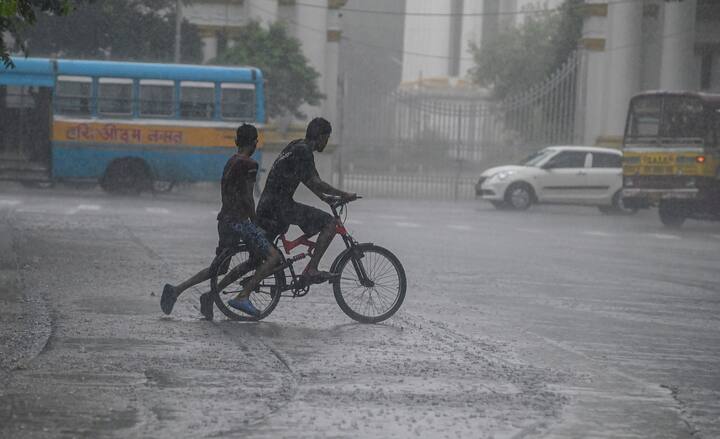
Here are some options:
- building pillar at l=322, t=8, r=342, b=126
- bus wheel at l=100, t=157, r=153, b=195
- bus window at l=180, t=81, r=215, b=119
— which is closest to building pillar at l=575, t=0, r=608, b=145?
building pillar at l=322, t=8, r=342, b=126

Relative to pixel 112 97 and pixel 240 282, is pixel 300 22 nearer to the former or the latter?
pixel 112 97

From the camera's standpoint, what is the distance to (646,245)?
77.4 ft

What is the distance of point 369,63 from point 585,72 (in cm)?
5442

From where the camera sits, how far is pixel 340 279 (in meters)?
11.3

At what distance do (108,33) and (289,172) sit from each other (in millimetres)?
29541

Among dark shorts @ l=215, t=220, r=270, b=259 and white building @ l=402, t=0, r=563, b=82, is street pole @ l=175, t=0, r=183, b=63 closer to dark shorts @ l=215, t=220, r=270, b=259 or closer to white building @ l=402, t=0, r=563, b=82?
dark shorts @ l=215, t=220, r=270, b=259

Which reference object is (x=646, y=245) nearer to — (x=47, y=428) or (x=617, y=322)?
(x=617, y=322)

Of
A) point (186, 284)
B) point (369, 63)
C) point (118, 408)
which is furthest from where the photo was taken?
point (369, 63)

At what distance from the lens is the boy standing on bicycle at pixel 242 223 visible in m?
10.9

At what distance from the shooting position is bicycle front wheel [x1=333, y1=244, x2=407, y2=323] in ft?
36.9

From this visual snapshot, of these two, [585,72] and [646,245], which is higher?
[585,72]

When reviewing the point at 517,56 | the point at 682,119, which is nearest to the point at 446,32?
the point at 517,56

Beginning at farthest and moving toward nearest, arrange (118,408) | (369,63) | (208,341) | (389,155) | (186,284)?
(369,63) < (389,155) < (186,284) < (208,341) < (118,408)

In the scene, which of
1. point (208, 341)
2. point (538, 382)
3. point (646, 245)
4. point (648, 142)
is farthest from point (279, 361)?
point (648, 142)
